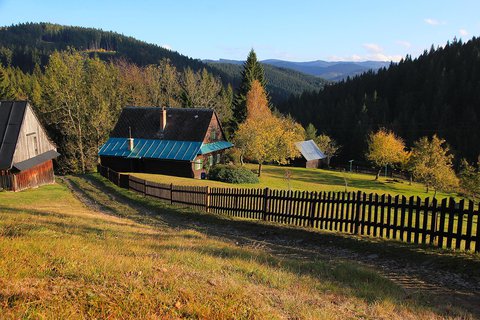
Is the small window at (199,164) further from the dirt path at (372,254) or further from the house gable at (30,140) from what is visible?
the dirt path at (372,254)

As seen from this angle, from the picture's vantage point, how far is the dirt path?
24.0ft

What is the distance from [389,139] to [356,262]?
58.3 metres

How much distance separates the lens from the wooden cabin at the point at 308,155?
246ft

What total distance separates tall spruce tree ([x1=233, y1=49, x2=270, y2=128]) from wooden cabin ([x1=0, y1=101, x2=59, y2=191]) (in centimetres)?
3738

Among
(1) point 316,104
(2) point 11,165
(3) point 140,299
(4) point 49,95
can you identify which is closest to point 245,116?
(4) point 49,95

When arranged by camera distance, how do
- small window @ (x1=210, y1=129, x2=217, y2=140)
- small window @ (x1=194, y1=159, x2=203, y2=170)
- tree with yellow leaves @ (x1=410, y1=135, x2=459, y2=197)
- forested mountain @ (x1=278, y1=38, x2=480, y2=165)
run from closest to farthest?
1. small window @ (x1=194, y1=159, x2=203, y2=170)
2. small window @ (x1=210, y1=129, x2=217, y2=140)
3. tree with yellow leaves @ (x1=410, y1=135, x2=459, y2=197)
4. forested mountain @ (x1=278, y1=38, x2=480, y2=165)

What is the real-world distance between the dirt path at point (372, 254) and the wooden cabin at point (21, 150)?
828 inches

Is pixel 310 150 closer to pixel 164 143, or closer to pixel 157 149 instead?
pixel 164 143

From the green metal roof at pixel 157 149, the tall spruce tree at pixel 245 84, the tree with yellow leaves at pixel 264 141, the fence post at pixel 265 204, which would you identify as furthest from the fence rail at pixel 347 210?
the tall spruce tree at pixel 245 84

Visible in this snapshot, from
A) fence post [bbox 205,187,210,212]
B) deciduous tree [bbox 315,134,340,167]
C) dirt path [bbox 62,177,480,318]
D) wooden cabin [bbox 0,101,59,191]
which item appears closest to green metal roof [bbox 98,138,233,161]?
wooden cabin [bbox 0,101,59,191]

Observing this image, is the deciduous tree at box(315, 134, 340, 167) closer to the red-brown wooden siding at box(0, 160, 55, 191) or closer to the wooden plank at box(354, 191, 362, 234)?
the red-brown wooden siding at box(0, 160, 55, 191)

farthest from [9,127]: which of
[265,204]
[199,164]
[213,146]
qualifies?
[265,204]

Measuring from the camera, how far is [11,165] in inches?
1198

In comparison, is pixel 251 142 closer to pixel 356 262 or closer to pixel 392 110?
pixel 356 262
